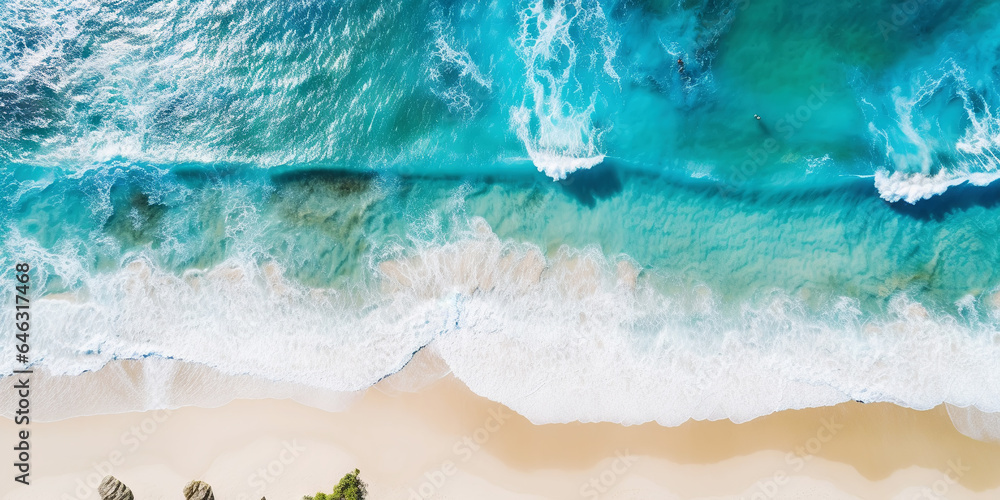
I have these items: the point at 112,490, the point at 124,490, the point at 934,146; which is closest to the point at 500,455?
the point at 124,490

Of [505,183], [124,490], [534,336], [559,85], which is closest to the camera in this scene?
[124,490]

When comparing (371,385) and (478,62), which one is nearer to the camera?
(371,385)

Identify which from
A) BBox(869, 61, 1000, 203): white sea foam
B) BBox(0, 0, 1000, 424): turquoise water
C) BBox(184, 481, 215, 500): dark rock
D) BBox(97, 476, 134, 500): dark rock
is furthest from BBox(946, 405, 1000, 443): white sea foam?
BBox(97, 476, 134, 500): dark rock

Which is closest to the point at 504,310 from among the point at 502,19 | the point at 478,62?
the point at 478,62

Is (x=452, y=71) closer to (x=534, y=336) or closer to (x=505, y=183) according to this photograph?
(x=505, y=183)

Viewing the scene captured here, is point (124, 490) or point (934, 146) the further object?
point (934, 146)

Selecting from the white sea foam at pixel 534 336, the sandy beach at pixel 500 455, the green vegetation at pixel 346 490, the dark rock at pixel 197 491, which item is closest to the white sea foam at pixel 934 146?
Result: the white sea foam at pixel 534 336

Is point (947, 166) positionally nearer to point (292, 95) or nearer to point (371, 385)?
point (371, 385)

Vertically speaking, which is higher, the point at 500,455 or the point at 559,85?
the point at 559,85
